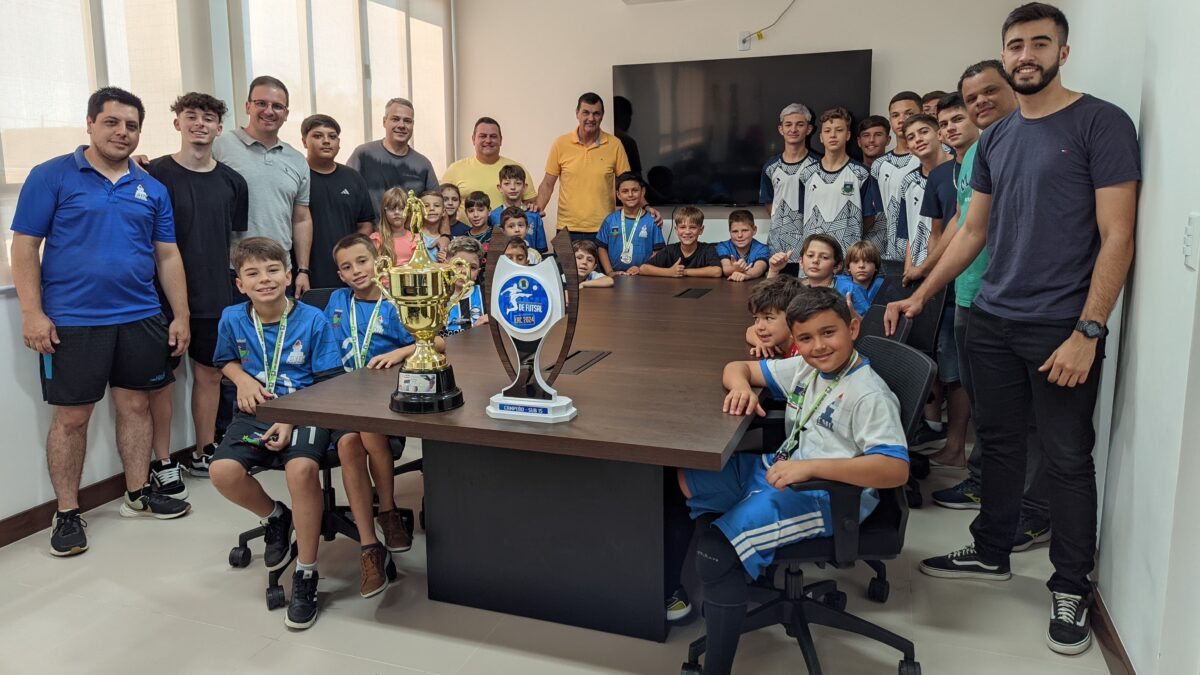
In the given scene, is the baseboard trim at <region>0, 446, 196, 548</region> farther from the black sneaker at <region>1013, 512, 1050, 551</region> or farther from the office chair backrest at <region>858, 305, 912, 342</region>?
the black sneaker at <region>1013, 512, 1050, 551</region>

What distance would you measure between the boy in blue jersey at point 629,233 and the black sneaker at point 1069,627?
322cm

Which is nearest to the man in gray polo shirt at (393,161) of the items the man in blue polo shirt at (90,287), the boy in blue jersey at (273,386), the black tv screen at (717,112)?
the man in blue polo shirt at (90,287)

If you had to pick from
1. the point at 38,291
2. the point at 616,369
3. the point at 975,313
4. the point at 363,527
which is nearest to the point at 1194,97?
the point at 975,313

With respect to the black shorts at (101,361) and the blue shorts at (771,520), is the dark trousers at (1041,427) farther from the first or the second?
the black shorts at (101,361)

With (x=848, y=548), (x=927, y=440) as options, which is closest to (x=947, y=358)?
(x=927, y=440)

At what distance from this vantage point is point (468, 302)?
365cm

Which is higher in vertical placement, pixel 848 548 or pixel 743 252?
pixel 743 252

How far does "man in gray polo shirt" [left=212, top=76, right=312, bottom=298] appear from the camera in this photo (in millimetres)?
3938

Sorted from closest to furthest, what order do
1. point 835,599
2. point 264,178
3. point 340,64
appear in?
point 835,599 → point 264,178 → point 340,64

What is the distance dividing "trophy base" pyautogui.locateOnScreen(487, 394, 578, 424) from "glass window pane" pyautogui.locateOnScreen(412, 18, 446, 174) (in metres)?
4.72

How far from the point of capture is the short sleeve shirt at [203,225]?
3619mm

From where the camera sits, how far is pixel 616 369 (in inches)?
96.2

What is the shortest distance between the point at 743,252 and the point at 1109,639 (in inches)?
118

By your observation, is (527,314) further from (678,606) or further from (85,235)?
(85,235)
